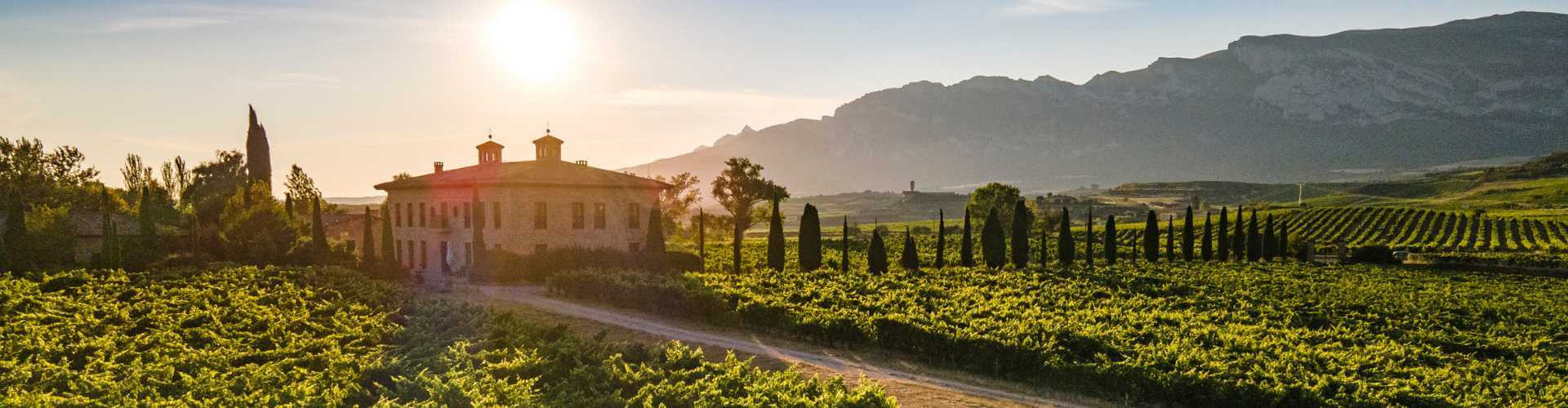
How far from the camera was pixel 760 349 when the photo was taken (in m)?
23.4

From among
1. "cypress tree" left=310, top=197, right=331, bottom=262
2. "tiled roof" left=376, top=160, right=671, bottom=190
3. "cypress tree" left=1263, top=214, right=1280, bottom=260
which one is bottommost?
"cypress tree" left=1263, top=214, right=1280, bottom=260

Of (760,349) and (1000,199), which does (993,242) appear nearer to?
(760,349)

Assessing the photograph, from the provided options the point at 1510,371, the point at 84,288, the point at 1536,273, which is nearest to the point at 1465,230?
the point at 1536,273

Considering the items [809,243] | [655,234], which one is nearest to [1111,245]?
[809,243]

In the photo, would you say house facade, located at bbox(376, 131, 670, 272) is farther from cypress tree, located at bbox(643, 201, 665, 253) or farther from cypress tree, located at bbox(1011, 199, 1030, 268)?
cypress tree, located at bbox(1011, 199, 1030, 268)

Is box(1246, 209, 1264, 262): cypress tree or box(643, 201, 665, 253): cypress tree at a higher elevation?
box(643, 201, 665, 253): cypress tree

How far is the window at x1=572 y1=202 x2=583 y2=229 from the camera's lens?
154 ft

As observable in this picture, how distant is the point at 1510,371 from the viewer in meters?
17.7

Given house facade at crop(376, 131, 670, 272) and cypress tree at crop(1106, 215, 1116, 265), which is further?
cypress tree at crop(1106, 215, 1116, 265)

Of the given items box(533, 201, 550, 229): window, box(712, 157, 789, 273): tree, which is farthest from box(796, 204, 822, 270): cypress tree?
box(712, 157, 789, 273): tree

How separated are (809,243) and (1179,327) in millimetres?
25055

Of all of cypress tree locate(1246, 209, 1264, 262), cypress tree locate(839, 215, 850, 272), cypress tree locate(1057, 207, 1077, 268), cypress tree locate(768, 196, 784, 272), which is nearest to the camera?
cypress tree locate(768, 196, 784, 272)

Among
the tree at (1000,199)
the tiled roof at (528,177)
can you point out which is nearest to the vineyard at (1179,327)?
the tiled roof at (528,177)

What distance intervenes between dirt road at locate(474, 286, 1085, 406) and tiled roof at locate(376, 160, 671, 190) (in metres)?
11.3
